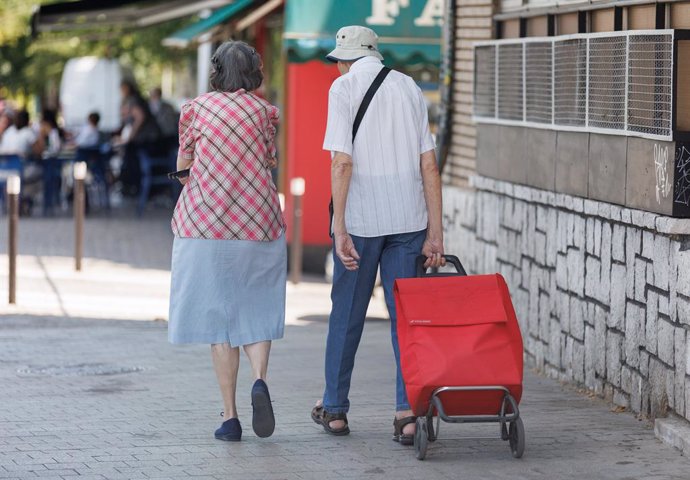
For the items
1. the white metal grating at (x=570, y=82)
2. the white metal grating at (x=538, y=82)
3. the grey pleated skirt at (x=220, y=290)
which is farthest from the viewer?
the white metal grating at (x=538, y=82)

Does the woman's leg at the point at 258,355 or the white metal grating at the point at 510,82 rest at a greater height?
the white metal grating at the point at 510,82

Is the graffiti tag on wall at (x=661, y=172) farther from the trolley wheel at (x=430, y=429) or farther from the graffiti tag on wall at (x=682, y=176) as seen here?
the trolley wheel at (x=430, y=429)

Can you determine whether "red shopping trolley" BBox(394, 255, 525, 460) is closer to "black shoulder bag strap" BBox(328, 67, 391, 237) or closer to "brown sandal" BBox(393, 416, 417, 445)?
"brown sandal" BBox(393, 416, 417, 445)

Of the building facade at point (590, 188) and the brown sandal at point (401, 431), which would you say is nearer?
the brown sandal at point (401, 431)

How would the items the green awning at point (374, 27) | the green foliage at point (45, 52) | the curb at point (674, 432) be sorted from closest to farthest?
1. the curb at point (674, 432)
2. the green awning at point (374, 27)
3. the green foliage at point (45, 52)

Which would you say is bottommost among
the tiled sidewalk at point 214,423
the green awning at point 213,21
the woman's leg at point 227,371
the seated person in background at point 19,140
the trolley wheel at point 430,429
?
the tiled sidewalk at point 214,423

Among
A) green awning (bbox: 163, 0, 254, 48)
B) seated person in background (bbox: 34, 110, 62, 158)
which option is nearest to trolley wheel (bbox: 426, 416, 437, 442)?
green awning (bbox: 163, 0, 254, 48)

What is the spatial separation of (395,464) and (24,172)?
16.0m

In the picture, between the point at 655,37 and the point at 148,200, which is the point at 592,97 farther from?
the point at 148,200

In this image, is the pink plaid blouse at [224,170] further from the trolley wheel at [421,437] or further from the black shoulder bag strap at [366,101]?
the trolley wheel at [421,437]

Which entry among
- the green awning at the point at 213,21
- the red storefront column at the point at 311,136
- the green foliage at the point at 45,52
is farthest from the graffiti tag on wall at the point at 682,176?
the green foliage at the point at 45,52

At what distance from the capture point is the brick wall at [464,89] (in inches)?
442

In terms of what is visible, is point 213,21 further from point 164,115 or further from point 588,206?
point 588,206

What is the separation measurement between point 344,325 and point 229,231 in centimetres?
71
